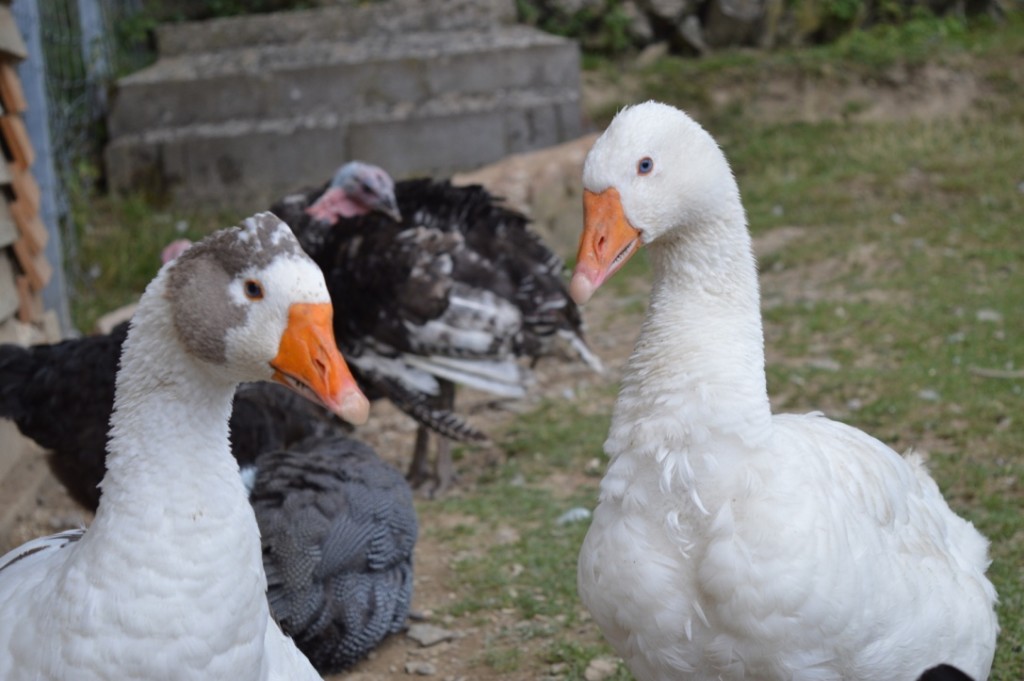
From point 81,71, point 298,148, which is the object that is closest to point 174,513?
point 298,148

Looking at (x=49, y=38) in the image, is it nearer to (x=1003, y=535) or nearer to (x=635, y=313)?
(x=635, y=313)

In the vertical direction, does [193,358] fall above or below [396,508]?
above

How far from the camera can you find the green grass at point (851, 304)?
4.37 m

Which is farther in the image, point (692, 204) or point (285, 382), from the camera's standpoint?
point (692, 204)

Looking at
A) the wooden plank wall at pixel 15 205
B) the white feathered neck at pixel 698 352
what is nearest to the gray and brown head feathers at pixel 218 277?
the white feathered neck at pixel 698 352

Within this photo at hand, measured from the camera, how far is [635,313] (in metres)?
7.59

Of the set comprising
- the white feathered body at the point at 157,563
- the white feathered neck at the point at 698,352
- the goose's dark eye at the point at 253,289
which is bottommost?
the white feathered neck at the point at 698,352

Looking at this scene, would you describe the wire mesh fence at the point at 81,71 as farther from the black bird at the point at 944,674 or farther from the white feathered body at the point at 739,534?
the black bird at the point at 944,674

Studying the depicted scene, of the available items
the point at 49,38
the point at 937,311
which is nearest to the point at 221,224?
the point at 49,38

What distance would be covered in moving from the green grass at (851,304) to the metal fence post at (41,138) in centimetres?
81

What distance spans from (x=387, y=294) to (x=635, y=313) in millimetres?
2609

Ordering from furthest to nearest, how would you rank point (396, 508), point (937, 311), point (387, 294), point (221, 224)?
point (221, 224)
point (937, 311)
point (387, 294)
point (396, 508)

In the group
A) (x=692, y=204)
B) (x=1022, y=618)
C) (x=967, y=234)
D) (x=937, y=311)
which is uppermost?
(x=692, y=204)

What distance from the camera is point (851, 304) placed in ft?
23.5
